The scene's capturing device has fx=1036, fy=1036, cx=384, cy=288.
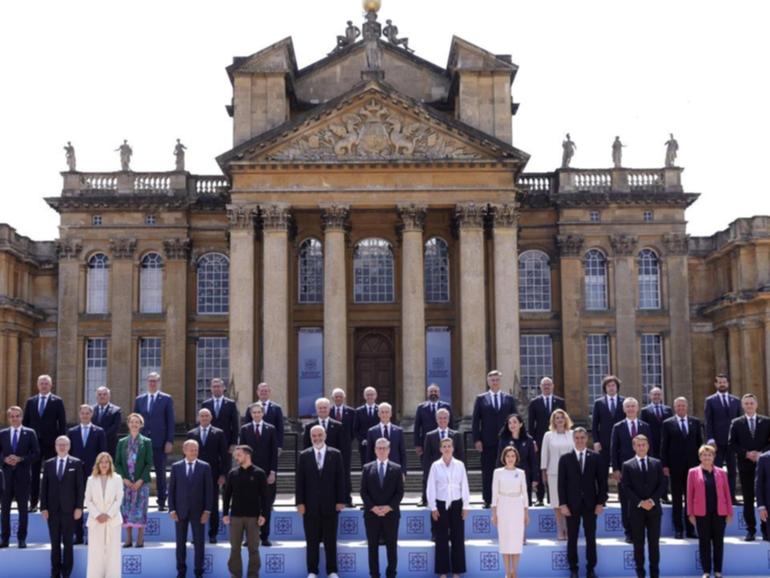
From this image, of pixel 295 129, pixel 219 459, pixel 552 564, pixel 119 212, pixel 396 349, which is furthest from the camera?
pixel 119 212

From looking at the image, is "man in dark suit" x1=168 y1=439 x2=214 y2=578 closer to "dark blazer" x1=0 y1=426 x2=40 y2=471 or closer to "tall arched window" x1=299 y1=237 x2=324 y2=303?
"dark blazer" x1=0 y1=426 x2=40 y2=471

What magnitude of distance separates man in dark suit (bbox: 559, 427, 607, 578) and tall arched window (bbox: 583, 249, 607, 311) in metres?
26.0

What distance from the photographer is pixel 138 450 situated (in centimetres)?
1579

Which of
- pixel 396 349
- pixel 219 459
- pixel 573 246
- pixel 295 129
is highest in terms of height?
pixel 295 129

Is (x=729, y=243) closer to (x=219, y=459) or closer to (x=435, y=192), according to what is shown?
(x=435, y=192)

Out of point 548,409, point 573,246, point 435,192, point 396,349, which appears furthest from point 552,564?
point 573,246

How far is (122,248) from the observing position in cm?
4044

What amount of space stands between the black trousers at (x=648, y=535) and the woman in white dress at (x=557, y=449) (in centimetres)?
148

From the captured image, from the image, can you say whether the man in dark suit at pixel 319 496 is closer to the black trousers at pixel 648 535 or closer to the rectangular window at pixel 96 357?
the black trousers at pixel 648 535

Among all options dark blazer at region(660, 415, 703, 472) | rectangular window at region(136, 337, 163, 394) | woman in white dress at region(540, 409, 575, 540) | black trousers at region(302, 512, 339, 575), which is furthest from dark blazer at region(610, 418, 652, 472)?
rectangular window at region(136, 337, 163, 394)

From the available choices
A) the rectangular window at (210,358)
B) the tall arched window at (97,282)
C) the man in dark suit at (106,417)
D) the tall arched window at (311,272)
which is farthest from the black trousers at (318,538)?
the tall arched window at (97,282)

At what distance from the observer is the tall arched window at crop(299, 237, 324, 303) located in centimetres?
3831

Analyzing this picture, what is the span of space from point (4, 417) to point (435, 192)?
19.1 meters

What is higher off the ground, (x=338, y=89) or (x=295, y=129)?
(x=338, y=89)
